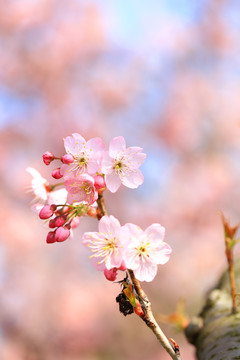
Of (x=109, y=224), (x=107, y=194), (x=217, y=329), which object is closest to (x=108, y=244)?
(x=109, y=224)

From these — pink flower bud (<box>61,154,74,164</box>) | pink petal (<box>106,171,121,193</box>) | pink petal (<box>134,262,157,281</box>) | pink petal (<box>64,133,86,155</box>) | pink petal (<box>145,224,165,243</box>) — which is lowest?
pink petal (<box>134,262,157,281</box>)

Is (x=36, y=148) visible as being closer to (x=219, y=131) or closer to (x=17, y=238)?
(x=17, y=238)

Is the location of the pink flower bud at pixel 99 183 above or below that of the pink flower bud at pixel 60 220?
above

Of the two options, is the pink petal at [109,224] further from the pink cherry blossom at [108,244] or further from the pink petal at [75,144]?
the pink petal at [75,144]

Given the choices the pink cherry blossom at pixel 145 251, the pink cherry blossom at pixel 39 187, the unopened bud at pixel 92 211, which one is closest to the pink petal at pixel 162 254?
the pink cherry blossom at pixel 145 251

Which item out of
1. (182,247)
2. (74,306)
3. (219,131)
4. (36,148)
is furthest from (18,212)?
(219,131)

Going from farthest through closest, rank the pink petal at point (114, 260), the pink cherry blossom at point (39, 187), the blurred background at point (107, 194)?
the blurred background at point (107, 194)
the pink cherry blossom at point (39, 187)
the pink petal at point (114, 260)

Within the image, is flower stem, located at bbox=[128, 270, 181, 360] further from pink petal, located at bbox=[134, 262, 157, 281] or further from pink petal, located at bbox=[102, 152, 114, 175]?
pink petal, located at bbox=[102, 152, 114, 175]

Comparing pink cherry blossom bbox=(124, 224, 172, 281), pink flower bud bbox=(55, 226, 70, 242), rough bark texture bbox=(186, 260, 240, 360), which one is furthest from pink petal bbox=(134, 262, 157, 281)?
rough bark texture bbox=(186, 260, 240, 360)

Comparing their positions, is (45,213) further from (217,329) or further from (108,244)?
(217,329)
